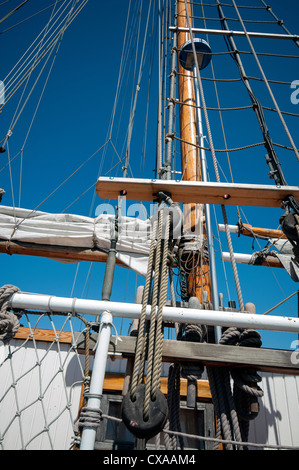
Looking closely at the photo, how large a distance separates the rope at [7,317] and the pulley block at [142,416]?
2.44 feet

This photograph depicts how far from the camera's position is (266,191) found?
6.39ft

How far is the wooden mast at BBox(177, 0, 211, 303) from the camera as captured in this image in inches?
153

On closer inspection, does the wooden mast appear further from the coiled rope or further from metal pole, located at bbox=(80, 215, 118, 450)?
metal pole, located at bbox=(80, 215, 118, 450)

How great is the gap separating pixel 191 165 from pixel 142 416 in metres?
4.35

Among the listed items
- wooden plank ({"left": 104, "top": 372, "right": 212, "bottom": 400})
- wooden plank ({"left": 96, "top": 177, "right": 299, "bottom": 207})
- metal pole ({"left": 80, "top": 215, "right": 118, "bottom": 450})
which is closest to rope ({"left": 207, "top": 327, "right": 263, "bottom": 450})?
metal pole ({"left": 80, "top": 215, "right": 118, "bottom": 450})

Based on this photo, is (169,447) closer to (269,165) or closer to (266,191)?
(266,191)

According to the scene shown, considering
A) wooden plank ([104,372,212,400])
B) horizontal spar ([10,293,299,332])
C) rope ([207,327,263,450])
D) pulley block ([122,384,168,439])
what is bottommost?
pulley block ([122,384,168,439])

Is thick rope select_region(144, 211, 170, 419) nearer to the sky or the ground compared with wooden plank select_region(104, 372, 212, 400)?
nearer to the ground

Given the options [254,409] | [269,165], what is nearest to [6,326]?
[254,409]

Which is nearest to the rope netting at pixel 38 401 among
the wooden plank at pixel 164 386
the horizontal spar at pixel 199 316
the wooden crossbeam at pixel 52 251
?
the wooden plank at pixel 164 386

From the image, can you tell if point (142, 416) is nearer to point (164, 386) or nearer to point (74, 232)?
point (164, 386)

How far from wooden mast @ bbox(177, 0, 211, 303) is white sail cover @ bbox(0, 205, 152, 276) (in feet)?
3.47

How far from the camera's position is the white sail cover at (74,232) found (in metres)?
4.84
